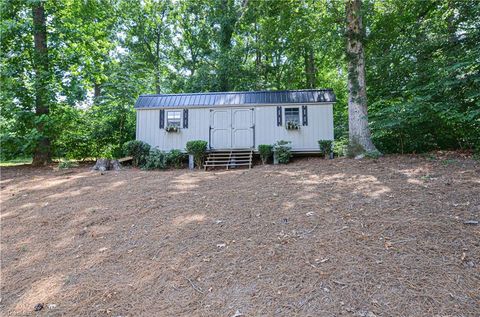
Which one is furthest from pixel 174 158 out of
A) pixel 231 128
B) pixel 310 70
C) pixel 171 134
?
pixel 310 70

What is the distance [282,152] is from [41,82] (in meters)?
8.24

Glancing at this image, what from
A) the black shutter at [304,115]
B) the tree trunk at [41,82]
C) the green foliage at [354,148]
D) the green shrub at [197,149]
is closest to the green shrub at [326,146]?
the black shutter at [304,115]

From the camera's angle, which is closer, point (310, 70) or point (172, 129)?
A: point (172, 129)

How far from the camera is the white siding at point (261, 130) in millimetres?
9711

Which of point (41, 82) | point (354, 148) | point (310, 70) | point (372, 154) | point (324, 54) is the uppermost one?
point (310, 70)

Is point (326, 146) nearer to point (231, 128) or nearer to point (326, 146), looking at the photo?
point (326, 146)

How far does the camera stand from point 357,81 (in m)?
7.51

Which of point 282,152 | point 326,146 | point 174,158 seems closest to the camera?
point 282,152

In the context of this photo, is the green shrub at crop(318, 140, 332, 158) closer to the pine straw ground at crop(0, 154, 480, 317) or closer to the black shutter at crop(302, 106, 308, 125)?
the black shutter at crop(302, 106, 308, 125)

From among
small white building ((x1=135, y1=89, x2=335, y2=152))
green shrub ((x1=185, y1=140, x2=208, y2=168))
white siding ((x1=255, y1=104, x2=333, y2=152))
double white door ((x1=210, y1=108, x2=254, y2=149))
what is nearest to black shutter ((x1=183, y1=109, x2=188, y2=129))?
small white building ((x1=135, y1=89, x2=335, y2=152))

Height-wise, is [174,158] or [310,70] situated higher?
[310,70]

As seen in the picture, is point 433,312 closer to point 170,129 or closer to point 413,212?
point 413,212

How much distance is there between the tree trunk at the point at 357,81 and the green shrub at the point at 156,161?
5.86 m

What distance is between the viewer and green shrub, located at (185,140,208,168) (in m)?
9.13
